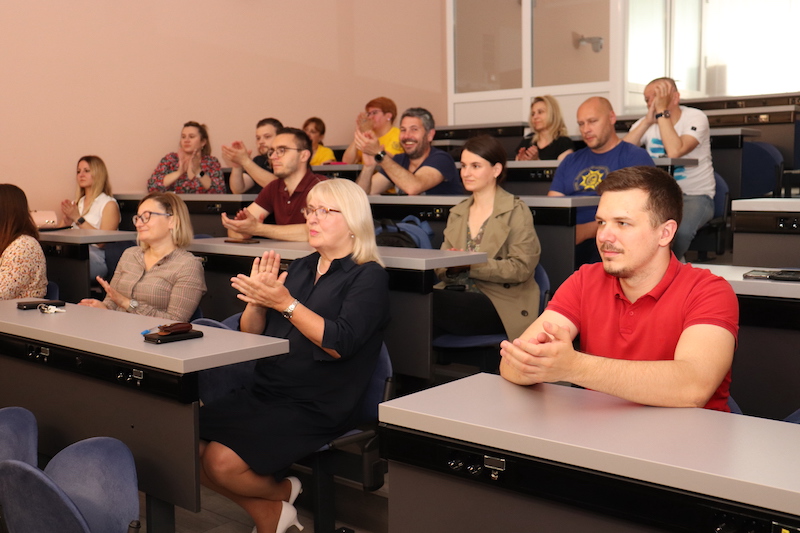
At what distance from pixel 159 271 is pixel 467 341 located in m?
1.22

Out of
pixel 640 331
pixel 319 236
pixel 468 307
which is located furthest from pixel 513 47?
pixel 640 331

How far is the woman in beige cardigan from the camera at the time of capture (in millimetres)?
3092

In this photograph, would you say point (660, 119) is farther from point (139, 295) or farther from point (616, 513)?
point (616, 513)

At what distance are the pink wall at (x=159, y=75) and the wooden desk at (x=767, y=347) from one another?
4.61 meters

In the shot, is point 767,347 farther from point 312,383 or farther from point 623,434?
point 312,383

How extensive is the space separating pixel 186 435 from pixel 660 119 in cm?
400

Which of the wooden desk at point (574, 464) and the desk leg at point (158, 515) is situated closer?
the wooden desk at point (574, 464)

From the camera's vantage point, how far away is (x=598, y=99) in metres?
4.34

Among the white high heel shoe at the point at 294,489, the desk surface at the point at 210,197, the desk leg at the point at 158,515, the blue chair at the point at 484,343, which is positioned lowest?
the white high heel shoe at the point at 294,489

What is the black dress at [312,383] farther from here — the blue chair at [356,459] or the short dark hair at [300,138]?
the short dark hair at [300,138]

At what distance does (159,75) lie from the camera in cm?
595

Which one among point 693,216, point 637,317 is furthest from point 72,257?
point 693,216

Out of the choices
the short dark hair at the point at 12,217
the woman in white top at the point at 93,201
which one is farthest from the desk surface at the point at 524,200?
the woman in white top at the point at 93,201

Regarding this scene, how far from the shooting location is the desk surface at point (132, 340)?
1.92 meters
